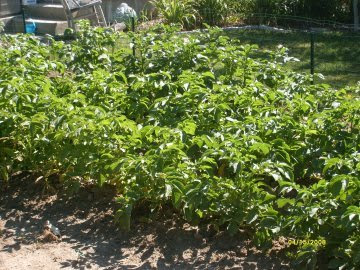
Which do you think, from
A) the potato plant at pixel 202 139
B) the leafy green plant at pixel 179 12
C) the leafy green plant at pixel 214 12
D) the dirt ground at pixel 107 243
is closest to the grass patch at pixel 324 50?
the leafy green plant at pixel 214 12

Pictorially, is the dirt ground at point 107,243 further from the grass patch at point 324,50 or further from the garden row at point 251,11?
the garden row at point 251,11

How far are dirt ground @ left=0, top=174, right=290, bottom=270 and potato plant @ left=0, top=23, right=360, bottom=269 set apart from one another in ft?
0.49

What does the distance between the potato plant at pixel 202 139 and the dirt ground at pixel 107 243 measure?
0.15 metres

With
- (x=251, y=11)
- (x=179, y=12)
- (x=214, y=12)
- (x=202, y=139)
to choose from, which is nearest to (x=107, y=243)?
(x=202, y=139)

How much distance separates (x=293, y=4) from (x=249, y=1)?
0.84m

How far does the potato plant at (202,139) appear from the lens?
5.09m

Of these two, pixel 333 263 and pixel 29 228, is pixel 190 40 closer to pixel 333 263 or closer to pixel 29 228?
pixel 29 228

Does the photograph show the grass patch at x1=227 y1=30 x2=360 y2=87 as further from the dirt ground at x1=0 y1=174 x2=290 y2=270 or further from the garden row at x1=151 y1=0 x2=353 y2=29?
the dirt ground at x1=0 y1=174 x2=290 y2=270

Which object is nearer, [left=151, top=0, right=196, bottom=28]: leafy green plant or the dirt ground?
the dirt ground

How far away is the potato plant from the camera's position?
5.09 m

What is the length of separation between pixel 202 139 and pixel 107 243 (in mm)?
1068

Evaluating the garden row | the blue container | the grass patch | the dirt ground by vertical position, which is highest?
the garden row

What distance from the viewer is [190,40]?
7.88 metres

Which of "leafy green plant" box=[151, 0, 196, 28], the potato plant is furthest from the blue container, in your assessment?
the potato plant
